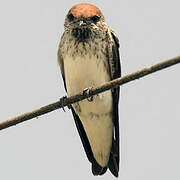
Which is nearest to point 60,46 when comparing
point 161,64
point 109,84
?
point 109,84

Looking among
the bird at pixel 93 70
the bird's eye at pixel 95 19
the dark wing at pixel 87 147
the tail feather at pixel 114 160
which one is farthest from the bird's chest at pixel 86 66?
the tail feather at pixel 114 160

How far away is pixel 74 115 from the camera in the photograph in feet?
24.3

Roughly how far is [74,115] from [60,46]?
3.57 ft

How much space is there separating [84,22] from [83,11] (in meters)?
0.14

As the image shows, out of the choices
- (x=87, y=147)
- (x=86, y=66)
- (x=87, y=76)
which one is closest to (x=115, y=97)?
(x=87, y=76)

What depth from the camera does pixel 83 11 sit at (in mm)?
6680

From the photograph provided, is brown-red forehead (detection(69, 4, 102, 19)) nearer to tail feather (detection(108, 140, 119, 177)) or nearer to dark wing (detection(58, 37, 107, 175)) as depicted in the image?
dark wing (detection(58, 37, 107, 175))

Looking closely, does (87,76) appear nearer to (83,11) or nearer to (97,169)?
(83,11)

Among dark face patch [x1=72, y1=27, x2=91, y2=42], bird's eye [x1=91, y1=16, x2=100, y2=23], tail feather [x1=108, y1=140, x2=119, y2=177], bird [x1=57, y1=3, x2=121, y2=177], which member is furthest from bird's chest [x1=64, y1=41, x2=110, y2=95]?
tail feather [x1=108, y1=140, x2=119, y2=177]

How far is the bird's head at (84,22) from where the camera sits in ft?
21.9

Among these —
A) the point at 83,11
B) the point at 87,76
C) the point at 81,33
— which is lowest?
the point at 87,76

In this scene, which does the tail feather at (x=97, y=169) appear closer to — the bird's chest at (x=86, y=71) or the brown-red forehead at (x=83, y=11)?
the bird's chest at (x=86, y=71)

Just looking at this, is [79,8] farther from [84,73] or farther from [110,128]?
[110,128]

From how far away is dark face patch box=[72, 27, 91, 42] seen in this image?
21.8 ft
